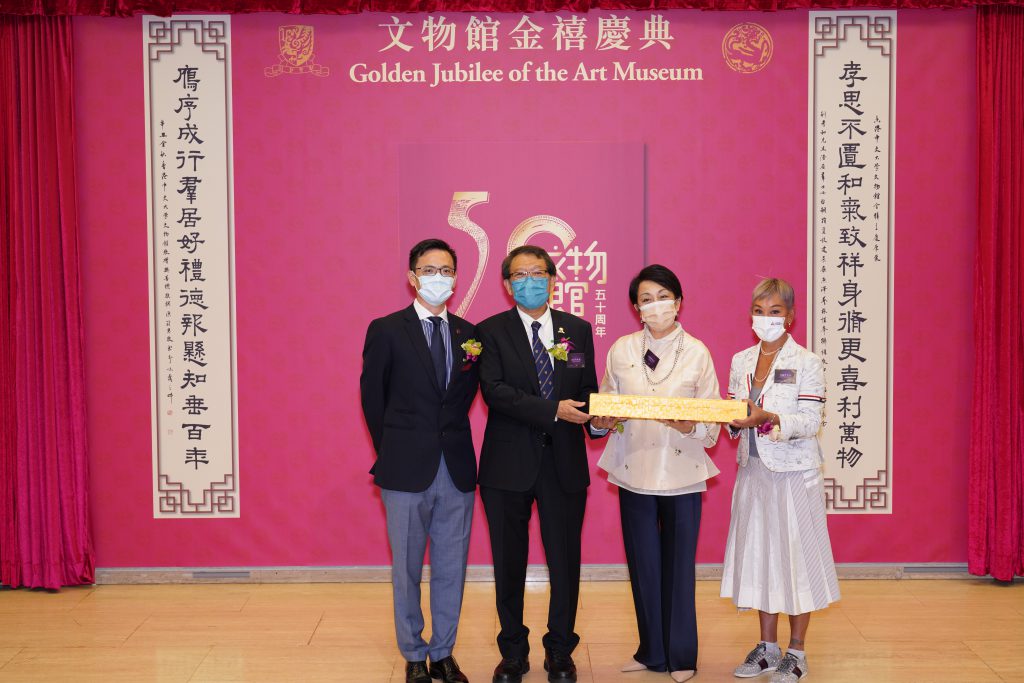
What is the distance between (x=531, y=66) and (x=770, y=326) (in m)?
2.13

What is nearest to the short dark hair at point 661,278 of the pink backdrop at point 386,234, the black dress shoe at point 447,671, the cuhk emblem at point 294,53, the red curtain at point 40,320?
the pink backdrop at point 386,234

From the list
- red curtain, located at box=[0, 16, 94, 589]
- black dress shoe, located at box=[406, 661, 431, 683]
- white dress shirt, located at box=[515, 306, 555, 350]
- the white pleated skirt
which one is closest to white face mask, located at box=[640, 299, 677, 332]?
white dress shirt, located at box=[515, 306, 555, 350]

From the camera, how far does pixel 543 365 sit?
10.7 feet

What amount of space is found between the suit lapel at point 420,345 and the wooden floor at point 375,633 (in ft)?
4.10

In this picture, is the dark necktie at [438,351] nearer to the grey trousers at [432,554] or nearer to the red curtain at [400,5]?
the grey trousers at [432,554]

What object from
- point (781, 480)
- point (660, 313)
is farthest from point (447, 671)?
point (660, 313)

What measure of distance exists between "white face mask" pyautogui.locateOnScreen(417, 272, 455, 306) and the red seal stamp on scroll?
7.51 feet

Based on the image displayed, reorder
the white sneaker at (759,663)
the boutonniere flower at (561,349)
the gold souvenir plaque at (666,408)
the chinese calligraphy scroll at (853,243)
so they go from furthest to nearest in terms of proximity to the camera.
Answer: the chinese calligraphy scroll at (853,243) < the white sneaker at (759,663) < the boutonniere flower at (561,349) < the gold souvenir plaque at (666,408)

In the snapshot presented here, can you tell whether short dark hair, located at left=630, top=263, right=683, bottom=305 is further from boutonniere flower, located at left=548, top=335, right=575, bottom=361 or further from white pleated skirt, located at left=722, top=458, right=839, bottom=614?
white pleated skirt, located at left=722, top=458, right=839, bottom=614

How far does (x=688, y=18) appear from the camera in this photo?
15.0 feet

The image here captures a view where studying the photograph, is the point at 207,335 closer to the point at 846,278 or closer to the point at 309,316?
the point at 309,316

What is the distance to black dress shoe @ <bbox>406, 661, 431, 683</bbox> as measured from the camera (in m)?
3.29

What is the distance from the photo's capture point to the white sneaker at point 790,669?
3.35 meters

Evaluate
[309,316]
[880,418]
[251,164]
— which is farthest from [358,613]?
[880,418]
